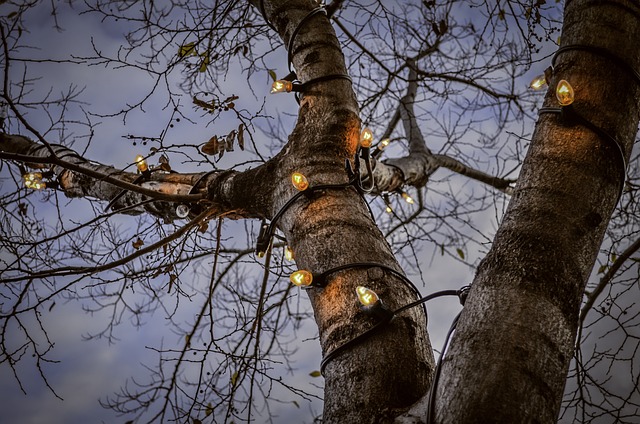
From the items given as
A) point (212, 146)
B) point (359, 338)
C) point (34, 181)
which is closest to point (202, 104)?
point (212, 146)

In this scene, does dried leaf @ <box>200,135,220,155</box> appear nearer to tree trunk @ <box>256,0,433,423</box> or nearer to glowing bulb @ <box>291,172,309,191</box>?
tree trunk @ <box>256,0,433,423</box>

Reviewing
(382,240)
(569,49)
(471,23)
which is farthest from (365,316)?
(471,23)

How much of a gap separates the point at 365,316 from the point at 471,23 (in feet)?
12.0

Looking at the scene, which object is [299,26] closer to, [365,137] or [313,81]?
[313,81]

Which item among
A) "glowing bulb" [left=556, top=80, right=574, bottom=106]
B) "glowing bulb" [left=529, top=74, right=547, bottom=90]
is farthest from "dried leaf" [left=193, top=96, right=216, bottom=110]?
"glowing bulb" [left=556, top=80, right=574, bottom=106]

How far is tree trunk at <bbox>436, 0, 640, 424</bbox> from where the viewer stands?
3.16 feet

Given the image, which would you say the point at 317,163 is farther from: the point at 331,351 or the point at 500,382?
the point at 500,382

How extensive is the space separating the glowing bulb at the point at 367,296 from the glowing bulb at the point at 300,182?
576 millimetres

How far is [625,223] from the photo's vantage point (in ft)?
10.3

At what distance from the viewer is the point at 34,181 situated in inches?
121

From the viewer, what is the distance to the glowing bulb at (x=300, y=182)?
6.04 ft

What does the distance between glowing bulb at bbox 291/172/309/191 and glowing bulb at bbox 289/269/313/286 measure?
411 millimetres

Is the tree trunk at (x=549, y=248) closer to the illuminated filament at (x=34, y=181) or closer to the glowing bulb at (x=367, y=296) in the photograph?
the glowing bulb at (x=367, y=296)

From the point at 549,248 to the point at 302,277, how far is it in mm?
744
